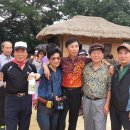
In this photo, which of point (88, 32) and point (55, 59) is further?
point (88, 32)

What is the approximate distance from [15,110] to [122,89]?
5.29 ft

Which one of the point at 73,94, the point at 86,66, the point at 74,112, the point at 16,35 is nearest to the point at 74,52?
the point at 86,66

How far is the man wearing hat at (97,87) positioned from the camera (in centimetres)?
441

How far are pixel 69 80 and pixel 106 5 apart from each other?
24558 millimetres

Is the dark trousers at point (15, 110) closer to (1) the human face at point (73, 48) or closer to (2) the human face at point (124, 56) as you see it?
(1) the human face at point (73, 48)

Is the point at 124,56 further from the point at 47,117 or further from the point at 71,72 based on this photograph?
the point at 47,117

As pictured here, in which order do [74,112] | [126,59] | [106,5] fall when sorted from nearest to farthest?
[126,59]
[74,112]
[106,5]

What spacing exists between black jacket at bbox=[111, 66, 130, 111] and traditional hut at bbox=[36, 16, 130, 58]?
38.9 feet

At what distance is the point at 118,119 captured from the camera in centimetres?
449

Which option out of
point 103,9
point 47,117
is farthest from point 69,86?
point 103,9

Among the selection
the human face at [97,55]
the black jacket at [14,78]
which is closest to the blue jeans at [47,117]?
the black jacket at [14,78]

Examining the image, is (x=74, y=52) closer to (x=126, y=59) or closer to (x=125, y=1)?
(x=126, y=59)

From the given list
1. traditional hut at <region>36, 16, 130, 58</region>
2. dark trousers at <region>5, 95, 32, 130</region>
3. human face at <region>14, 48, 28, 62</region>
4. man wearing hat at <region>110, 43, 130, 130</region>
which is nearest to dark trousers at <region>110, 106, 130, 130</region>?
man wearing hat at <region>110, 43, 130, 130</region>

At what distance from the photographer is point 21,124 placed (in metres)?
4.71
